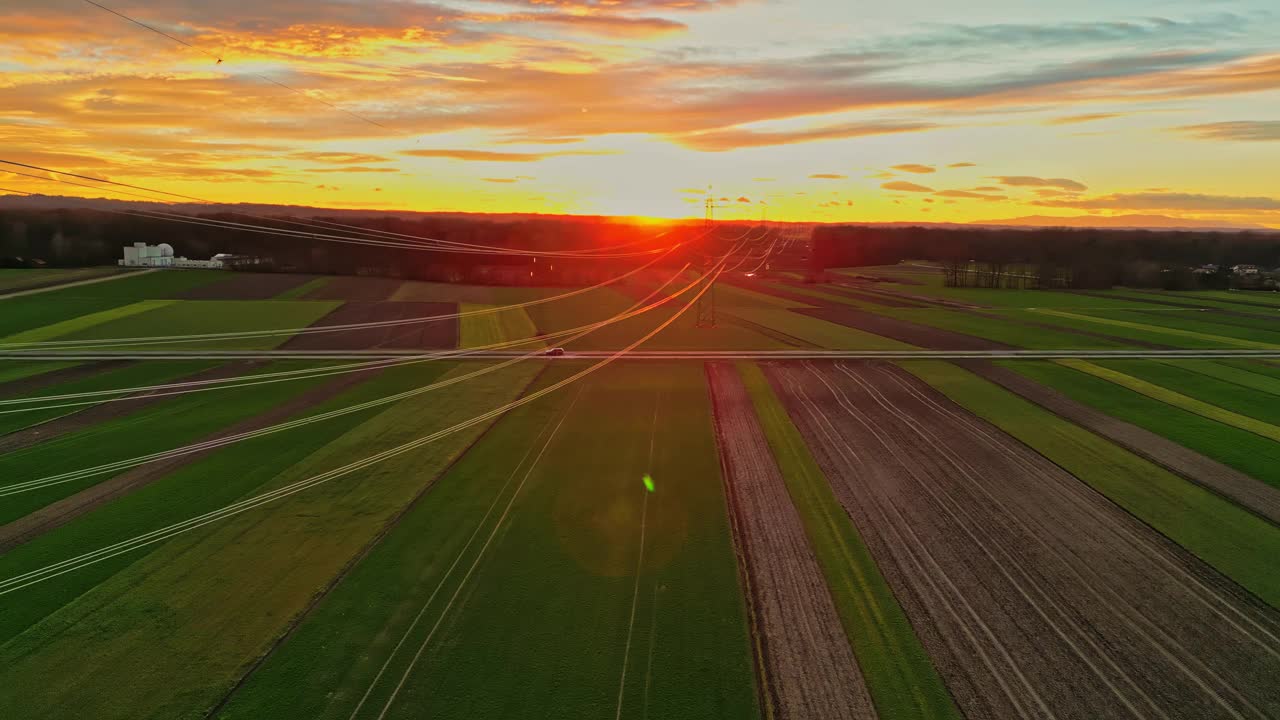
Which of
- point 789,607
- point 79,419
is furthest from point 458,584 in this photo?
point 79,419

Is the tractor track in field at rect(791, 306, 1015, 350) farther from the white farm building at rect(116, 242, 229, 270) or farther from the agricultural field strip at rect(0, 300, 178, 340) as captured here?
the white farm building at rect(116, 242, 229, 270)

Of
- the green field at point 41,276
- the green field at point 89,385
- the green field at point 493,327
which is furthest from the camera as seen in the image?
the green field at point 41,276

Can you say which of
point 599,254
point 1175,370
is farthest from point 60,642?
point 599,254

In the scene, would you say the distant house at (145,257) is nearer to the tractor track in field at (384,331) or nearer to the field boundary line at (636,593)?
the tractor track in field at (384,331)

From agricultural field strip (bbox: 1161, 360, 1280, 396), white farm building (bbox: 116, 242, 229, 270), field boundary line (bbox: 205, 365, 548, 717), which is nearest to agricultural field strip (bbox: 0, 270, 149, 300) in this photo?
white farm building (bbox: 116, 242, 229, 270)

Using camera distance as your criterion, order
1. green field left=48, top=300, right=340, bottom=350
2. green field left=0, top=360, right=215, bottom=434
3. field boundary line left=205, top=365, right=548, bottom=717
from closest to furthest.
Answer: field boundary line left=205, top=365, right=548, bottom=717 → green field left=0, top=360, right=215, bottom=434 → green field left=48, top=300, right=340, bottom=350

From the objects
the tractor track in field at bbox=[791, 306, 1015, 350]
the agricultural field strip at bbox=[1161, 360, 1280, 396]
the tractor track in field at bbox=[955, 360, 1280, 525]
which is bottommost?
the tractor track in field at bbox=[955, 360, 1280, 525]

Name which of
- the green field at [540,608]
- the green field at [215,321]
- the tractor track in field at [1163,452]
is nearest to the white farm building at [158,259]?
the green field at [215,321]
